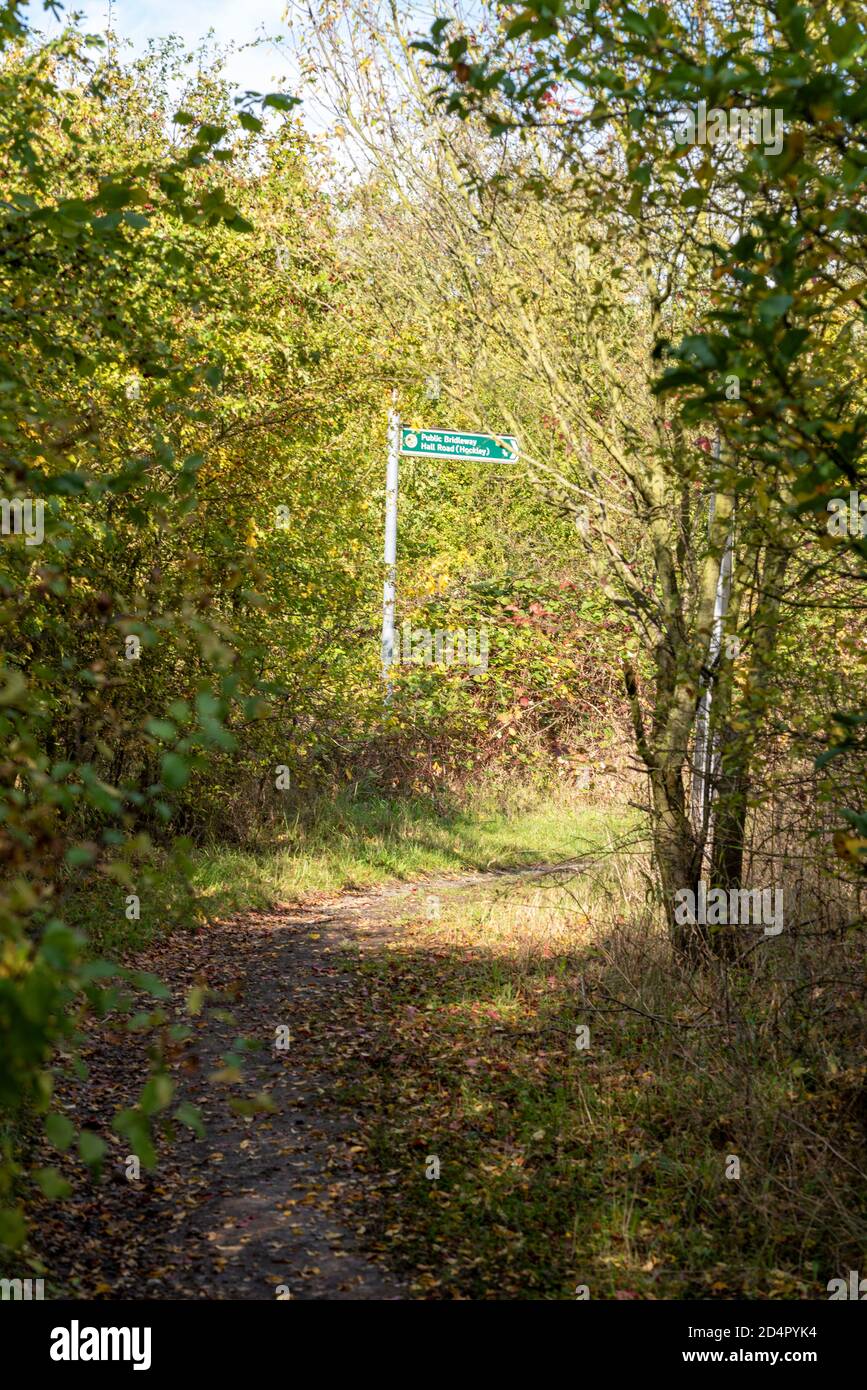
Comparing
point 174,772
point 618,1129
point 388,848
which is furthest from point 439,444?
point 174,772

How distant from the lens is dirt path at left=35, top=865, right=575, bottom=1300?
468 cm

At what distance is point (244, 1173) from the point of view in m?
5.71

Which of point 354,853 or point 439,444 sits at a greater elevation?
point 439,444

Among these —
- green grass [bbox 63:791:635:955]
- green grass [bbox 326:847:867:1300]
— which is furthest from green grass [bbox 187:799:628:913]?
green grass [bbox 326:847:867:1300]

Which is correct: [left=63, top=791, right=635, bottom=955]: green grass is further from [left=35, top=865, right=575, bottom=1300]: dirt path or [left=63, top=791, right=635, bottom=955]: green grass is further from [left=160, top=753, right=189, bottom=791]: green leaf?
[left=160, top=753, right=189, bottom=791]: green leaf

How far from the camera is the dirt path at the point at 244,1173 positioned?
4.68 metres

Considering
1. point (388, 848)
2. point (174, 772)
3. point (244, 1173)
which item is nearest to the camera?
point (174, 772)

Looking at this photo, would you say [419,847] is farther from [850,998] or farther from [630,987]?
[850,998]

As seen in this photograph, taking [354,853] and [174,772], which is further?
[354,853]

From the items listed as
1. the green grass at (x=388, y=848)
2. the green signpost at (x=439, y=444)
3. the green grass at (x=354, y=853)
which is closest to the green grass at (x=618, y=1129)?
the green grass at (x=354, y=853)

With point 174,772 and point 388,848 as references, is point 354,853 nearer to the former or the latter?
point 388,848

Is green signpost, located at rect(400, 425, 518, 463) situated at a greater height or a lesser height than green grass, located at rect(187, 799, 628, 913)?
greater
